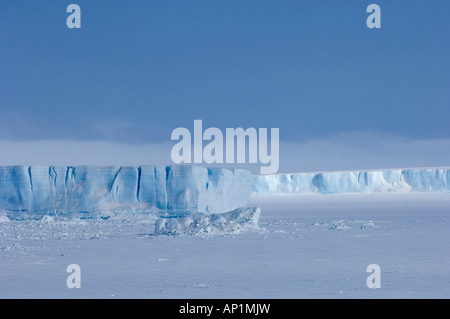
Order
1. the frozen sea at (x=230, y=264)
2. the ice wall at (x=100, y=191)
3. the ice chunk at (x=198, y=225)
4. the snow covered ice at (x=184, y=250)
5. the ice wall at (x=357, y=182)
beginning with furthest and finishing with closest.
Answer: the ice wall at (x=357, y=182) → the ice wall at (x=100, y=191) → the ice chunk at (x=198, y=225) → the snow covered ice at (x=184, y=250) → the frozen sea at (x=230, y=264)

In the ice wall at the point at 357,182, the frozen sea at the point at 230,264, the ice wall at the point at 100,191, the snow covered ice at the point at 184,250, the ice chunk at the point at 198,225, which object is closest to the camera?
the frozen sea at the point at 230,264

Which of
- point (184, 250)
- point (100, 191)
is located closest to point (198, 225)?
point (184, 250)

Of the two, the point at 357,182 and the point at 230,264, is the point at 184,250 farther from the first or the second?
the point at 357,182

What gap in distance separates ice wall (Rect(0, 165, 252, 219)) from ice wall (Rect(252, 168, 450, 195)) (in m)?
25.4

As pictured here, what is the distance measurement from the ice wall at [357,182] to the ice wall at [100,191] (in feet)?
83.4

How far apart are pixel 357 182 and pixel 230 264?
3972cm

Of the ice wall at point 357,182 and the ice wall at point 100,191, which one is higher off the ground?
the ice wall at point 357,182

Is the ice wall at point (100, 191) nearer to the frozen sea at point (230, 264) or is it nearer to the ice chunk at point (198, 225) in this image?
the ice chunk at point (198, 225)

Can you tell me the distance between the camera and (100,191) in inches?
770

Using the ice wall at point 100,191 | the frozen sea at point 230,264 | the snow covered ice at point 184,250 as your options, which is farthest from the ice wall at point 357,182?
the frozen sea at point 230,264

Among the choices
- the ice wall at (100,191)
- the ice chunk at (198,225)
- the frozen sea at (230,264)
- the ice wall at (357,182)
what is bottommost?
the frozen sea at (230,264)

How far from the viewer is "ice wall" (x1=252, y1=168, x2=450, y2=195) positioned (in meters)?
44.8

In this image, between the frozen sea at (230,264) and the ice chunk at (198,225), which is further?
the ice chunk at (198,225)

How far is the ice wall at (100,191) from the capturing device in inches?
762
